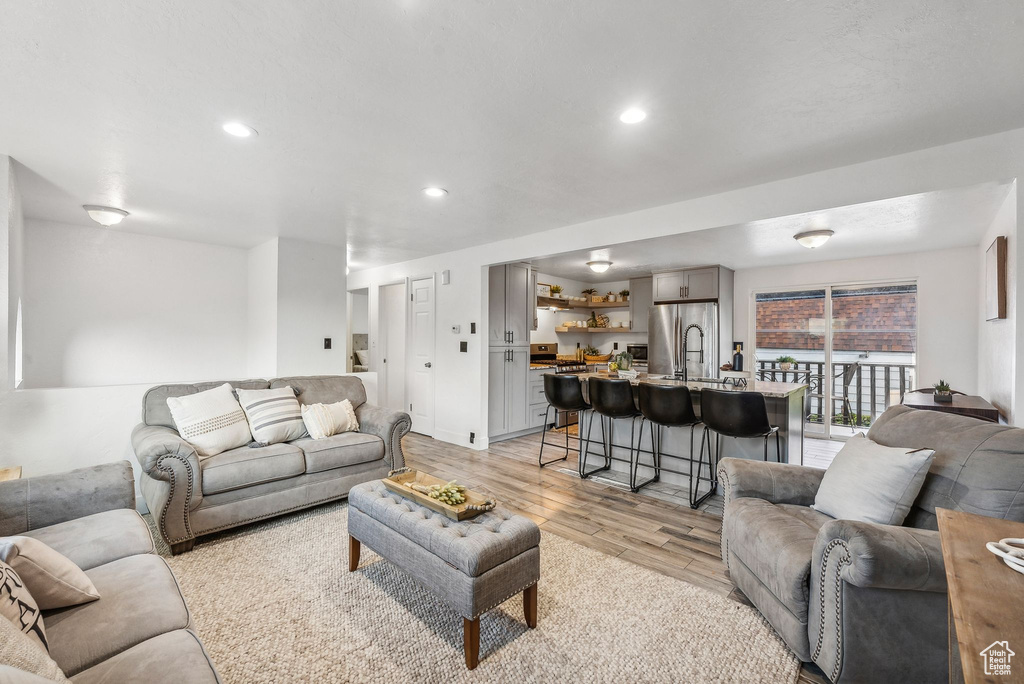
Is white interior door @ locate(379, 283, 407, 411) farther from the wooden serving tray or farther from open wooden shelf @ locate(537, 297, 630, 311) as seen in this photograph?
the wooden serving tray

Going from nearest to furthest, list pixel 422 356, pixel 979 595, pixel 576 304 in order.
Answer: pixel 979 595 < pixel 422 356 < pixel 576 304

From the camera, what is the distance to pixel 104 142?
96.6 inches

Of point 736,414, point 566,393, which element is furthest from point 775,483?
point 566,393

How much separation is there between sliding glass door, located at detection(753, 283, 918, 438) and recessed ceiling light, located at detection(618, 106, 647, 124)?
4726mm

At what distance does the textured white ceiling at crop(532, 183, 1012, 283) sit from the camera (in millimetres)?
3146

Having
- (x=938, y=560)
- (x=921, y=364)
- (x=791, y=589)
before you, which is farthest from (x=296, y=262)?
(x=921, y=364)

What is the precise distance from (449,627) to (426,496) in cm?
59

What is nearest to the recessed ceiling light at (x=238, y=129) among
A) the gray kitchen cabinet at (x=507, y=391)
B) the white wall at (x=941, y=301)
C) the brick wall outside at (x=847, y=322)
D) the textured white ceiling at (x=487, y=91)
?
the textured white ceiling at (x=487, y=91)

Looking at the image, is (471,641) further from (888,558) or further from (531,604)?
(888,558)

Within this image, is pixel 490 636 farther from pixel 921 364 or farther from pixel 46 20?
pixel 921 364

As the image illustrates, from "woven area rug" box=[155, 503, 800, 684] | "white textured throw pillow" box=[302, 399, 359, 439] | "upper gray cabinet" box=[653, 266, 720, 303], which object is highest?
"upper gray cabinet" box=[653, 266, 720, 303]

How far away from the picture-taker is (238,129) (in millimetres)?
2289

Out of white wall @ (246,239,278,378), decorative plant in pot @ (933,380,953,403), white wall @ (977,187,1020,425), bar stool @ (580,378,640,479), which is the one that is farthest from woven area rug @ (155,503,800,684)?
decorative plant in pot @ (933,380,953,403)

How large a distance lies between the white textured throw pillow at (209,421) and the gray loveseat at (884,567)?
3.29 meters
